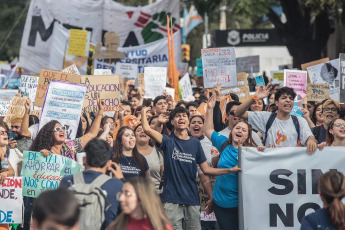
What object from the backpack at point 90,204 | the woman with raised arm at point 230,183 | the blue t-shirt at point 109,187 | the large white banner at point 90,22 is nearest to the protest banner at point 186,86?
the large white banner at point 90,22

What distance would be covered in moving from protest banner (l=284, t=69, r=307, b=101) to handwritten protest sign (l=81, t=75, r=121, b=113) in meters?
3.48

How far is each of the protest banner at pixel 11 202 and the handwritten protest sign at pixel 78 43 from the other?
1073 centimetres

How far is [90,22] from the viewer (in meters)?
24.5

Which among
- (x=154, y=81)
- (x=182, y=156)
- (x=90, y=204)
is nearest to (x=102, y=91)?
(x=182, y=156)

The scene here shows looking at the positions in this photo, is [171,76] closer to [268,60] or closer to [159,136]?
[159,136]

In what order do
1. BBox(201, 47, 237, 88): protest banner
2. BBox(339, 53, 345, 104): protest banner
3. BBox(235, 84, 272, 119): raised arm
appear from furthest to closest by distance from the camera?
BBox(201, 47, 237, 88): protest banner → BBox(339, 53, 345, 104): protest banner → BBox(235, 84, 272, 119): raised arm

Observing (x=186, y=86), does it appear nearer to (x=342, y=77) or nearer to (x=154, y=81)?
(x=154, y=81)

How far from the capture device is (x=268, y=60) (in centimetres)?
4175

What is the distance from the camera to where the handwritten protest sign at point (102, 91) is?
38.6 feet

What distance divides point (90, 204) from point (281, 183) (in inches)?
120

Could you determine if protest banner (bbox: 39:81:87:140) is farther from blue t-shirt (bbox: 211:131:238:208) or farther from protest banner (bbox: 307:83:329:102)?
protest banner (bbox: 307:83:329:102)

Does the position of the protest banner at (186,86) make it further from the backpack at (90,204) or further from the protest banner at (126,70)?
the backpack at (90,204)

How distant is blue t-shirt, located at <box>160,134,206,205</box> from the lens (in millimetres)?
8875

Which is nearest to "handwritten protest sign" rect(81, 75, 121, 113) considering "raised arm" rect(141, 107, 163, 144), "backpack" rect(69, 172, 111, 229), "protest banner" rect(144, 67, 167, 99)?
"raised arm" rect(141, 107, 163, 144)
